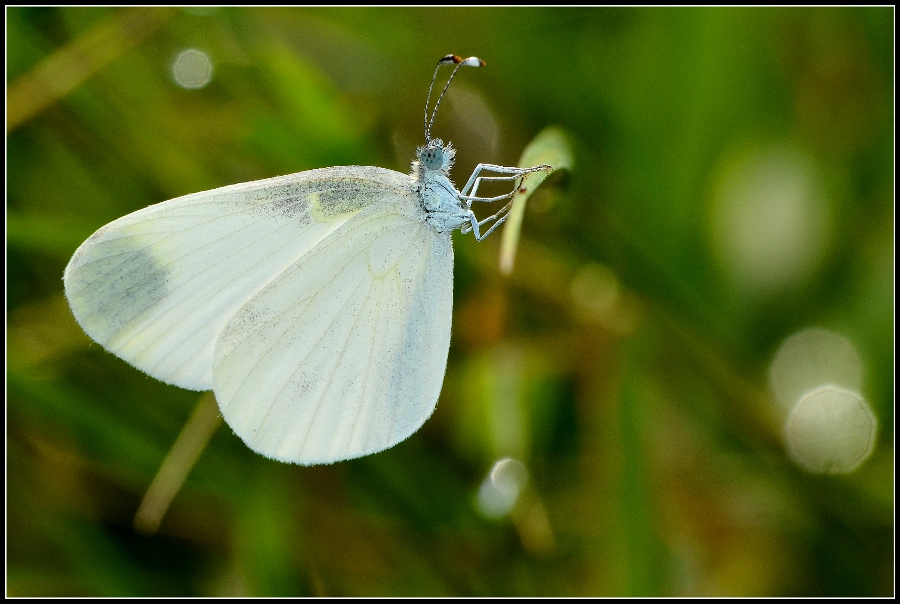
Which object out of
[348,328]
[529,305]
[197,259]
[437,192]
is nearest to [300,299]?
[348,328]

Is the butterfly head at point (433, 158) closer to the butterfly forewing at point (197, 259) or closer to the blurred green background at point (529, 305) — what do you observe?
the butterfly forewing at point (197, 259)

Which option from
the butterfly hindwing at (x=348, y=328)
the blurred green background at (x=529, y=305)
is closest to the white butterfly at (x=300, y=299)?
the butterfly hindwing at (x=348, y=328)

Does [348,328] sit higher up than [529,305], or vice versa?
[529,305]

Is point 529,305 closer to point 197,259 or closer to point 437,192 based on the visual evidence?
point 437,192

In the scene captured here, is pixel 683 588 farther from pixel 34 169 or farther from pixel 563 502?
pixel 34 169

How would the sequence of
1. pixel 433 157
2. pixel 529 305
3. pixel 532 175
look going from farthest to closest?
pixel 529 305 < pixel 433 157 < pixel 532 175

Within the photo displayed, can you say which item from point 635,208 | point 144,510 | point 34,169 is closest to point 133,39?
point 34,169
